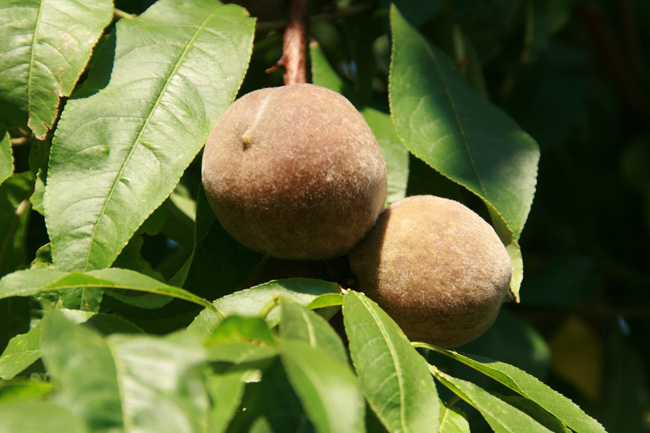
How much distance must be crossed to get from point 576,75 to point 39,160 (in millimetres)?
2299

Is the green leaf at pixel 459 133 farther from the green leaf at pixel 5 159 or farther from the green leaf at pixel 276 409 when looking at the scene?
the green leaf at pixel 5 159

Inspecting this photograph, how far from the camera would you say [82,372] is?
592mm

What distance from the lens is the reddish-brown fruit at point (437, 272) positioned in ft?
3.35

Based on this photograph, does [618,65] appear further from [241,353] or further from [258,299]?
[241,353]

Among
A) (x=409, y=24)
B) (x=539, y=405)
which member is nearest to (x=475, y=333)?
(x=539, y=405)

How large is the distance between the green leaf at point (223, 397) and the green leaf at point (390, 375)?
0.66 feet

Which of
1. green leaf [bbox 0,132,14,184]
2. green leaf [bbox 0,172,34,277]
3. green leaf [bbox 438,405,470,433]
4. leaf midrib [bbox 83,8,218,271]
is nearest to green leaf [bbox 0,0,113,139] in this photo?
green leaf [bbox 0,132,14,184]

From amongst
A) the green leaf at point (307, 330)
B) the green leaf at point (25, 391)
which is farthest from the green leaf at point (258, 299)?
the green leaf at point (25, 391)

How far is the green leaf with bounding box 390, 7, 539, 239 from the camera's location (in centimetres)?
118

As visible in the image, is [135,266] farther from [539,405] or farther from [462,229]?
[539,405]

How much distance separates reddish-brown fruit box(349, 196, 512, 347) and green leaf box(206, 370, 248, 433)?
0.43m

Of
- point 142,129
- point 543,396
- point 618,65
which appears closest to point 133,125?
point 142,129

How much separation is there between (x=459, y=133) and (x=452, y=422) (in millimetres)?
562

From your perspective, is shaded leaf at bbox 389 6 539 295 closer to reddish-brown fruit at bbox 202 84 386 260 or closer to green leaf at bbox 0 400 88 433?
reddish-brown fruit at bbox 202 84 386 260
